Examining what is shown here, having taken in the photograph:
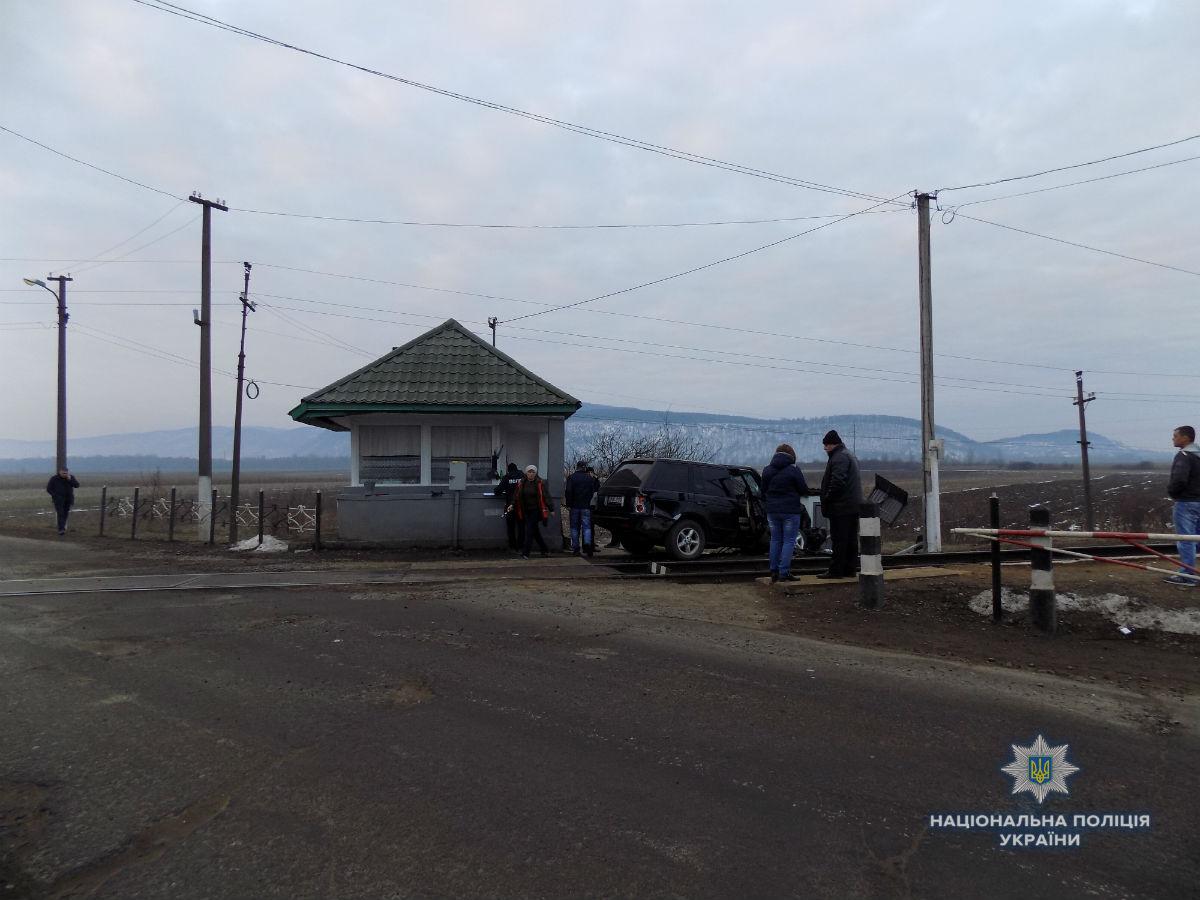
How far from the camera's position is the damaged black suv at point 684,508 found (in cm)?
1284

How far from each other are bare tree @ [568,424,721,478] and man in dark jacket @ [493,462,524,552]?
14705mm

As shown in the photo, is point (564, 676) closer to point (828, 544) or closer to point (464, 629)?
point (464, 629)

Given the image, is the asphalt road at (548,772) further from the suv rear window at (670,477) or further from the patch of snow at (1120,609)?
the suv rear window at (670,477)

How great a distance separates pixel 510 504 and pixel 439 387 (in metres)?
3.21

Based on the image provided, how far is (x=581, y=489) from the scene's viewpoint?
14078 millimetres

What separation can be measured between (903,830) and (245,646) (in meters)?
5.73

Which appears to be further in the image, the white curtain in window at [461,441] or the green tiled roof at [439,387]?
the white curtain in window at [461,441]

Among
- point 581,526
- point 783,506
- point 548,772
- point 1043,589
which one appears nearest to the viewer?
point 548,772

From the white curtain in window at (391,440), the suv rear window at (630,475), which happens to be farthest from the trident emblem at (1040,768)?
the white curtain in window at (391,440)

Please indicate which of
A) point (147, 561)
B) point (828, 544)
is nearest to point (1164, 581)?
point (828, 544)

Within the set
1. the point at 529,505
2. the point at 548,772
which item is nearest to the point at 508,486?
the point at 529,505

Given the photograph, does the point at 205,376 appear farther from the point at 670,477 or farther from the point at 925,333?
the point at 925,333

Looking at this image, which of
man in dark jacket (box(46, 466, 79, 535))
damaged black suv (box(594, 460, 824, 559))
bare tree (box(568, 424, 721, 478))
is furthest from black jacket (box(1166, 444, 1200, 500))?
man in dark jacket (box(46, 466, 79, 535))

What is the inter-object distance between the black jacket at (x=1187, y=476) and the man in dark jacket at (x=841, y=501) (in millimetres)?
3425
